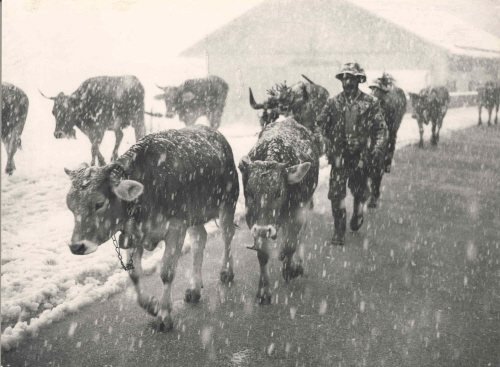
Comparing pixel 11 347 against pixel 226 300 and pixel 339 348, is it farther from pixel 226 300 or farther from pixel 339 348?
pixel 339 348

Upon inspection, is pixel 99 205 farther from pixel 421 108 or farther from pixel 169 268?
pixel 421 108

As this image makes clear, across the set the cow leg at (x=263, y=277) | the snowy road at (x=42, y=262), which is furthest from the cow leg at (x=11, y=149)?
the cow leg at (x=263, y=277)

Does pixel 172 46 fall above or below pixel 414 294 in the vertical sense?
above

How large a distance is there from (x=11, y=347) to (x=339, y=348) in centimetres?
248

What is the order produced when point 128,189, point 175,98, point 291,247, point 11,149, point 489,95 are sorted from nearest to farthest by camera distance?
point 128,189 → point 291,247 → point 11,149 → point 175,98 → point 489,95

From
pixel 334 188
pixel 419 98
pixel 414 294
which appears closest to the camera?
pixel 414 294

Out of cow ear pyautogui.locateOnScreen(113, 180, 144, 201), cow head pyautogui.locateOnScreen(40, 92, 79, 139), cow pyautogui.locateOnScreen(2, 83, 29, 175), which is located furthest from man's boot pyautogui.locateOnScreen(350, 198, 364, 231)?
cow pyautogui.locateOnScreen(2, 83, 29, 175)

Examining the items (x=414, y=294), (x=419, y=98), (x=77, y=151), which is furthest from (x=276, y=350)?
(x=419, y=98)

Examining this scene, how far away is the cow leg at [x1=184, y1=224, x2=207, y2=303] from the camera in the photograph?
466 cm

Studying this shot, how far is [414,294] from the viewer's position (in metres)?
4.89

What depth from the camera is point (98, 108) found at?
1181 centimetres

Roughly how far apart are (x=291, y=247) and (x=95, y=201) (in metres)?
2.24

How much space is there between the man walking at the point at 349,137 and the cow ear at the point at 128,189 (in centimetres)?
345

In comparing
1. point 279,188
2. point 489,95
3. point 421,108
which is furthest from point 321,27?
point 279,188
